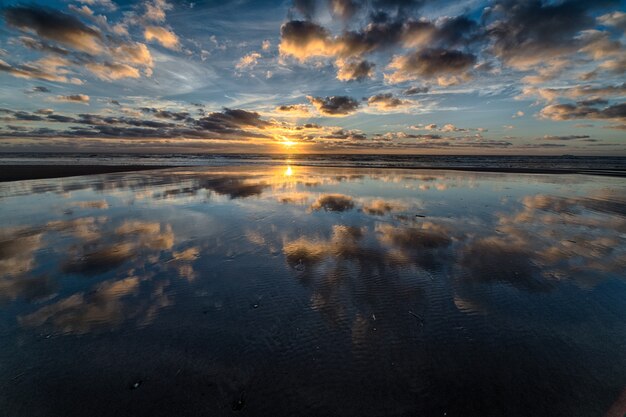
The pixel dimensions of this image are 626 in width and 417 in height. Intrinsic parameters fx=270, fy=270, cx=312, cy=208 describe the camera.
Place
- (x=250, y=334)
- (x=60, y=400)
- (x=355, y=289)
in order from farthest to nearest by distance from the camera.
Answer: (x=355, y=289)
(x=250, y=334)
(x=60, y=400)

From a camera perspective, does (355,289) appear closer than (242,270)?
Yes

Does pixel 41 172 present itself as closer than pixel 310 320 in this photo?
No

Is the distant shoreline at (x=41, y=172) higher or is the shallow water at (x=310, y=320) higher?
the shallow water at (x=310, y=320)

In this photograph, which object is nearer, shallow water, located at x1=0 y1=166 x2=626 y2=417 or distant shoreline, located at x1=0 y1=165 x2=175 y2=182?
shallow water, located at x1=0 y1=166 x2=626 y2=417

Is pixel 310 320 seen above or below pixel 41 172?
above

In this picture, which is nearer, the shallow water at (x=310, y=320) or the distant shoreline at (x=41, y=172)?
the shallow water at (x=310, y=320)

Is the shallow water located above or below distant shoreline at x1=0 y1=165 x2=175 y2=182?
above

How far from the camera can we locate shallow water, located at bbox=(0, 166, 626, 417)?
9.76 ft

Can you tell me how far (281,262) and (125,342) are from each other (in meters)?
3.37

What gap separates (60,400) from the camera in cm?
290

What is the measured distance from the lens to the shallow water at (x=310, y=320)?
9.76 feet

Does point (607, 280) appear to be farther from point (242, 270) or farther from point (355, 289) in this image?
point (242, 270)

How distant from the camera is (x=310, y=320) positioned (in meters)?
4.28

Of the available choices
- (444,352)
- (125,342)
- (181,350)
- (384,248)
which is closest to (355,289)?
(444,352)
